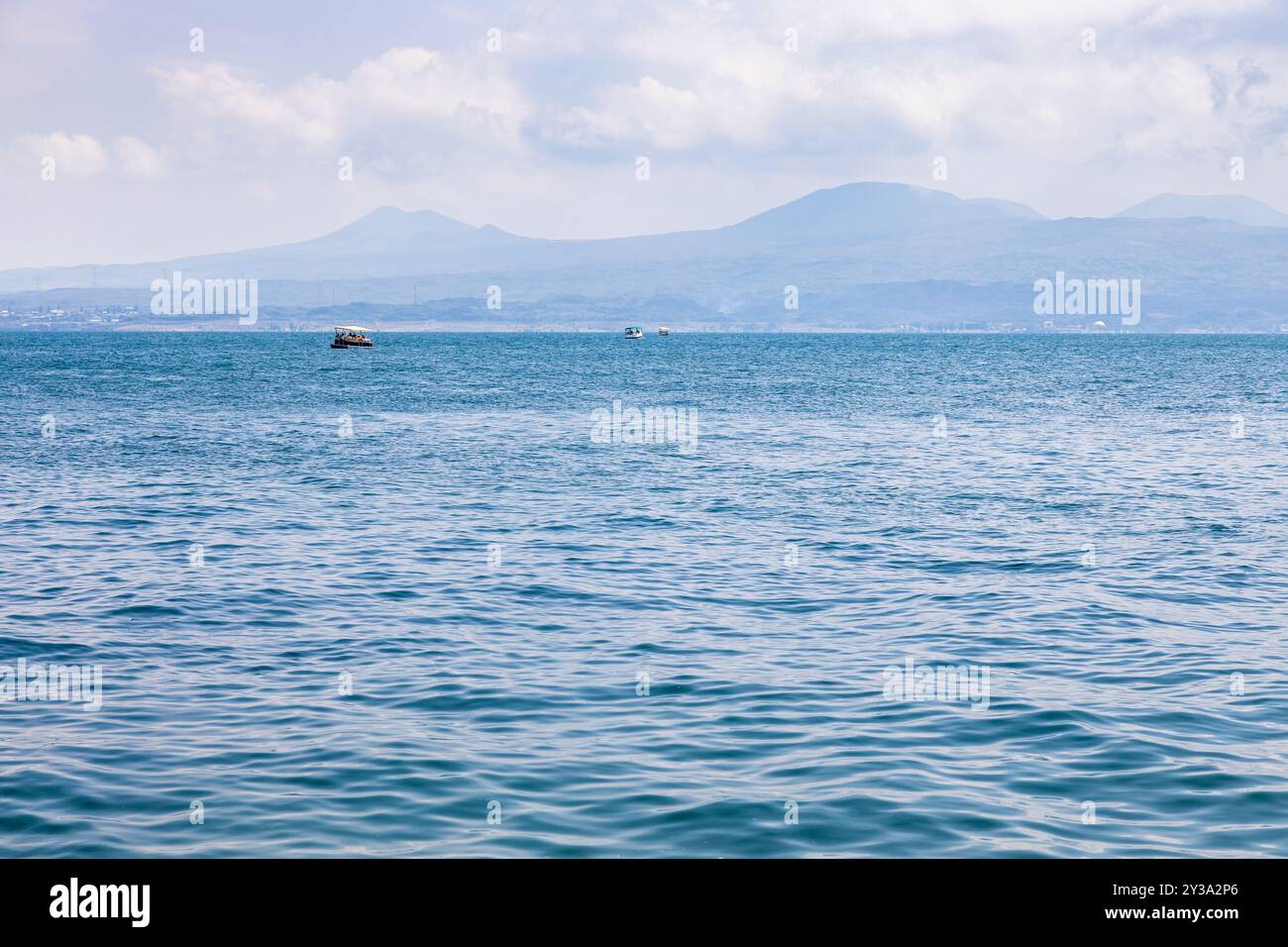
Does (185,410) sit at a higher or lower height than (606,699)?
higher

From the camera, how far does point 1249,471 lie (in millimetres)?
48406

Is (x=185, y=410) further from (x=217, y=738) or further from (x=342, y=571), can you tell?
(x=217, y=738)

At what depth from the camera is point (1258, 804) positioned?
13875mm

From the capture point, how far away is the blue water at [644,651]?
13.5m

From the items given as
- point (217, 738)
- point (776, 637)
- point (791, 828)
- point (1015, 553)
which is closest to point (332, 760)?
point (217, 738)

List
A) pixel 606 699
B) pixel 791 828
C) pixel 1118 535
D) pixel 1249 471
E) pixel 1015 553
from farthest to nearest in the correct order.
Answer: pixel 1249 471 < pixel 1118 535 < pixel 1015 553 < pixel 606 699 < pixel 791 828

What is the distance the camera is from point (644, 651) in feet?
69.8

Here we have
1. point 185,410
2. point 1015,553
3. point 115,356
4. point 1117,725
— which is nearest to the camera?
point 1117,725

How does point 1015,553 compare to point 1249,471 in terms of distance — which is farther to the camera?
point 1249,471

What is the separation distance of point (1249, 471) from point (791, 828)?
135ft

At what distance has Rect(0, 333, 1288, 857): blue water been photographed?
1353 centimetres
